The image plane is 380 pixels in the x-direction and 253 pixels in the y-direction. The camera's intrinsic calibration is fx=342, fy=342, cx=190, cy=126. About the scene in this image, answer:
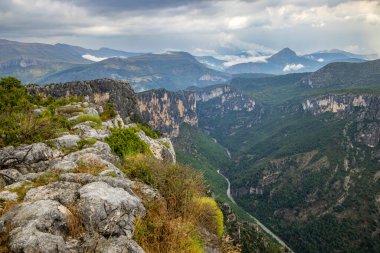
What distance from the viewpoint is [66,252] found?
1080 cm

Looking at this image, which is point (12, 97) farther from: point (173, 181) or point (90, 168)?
point (173, 181)

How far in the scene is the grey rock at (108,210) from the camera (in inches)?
483

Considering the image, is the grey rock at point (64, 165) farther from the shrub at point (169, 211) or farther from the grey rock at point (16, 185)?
the shrub at point (169, 211)

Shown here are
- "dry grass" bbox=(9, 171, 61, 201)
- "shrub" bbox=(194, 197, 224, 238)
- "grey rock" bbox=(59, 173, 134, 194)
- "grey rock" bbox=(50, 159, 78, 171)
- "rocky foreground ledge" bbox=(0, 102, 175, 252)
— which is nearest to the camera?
"rocky foreground ledge" bbox=(0, 102, 175, 252)

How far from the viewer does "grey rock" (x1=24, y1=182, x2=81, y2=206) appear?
1333 centimetres

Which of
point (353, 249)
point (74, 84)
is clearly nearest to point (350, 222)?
point (353, 249)

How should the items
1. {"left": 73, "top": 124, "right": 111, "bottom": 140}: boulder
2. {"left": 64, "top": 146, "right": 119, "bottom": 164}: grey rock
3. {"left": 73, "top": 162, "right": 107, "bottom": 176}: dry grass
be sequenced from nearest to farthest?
{"left": 73, "top": 162, "right": 107, "bottom": 176}: dry grass
{"left": 64, "top": 146, "right": 119, "bottom": 164}: grey rock
{"left": 73, "top": 124, "right": 111, "bottom": 140}: boulder

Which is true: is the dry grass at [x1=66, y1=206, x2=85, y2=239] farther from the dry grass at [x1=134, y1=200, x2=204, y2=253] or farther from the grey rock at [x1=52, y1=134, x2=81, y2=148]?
the grey rock at [x1=52, y1=134, x2=81, y2=148]

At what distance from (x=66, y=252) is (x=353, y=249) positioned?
163154 mm

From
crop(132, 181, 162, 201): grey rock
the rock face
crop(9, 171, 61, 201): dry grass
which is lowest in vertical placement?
the rock face

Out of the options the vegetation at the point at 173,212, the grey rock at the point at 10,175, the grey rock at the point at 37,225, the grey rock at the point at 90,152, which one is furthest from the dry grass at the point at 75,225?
the grey rock at the point at 90,152

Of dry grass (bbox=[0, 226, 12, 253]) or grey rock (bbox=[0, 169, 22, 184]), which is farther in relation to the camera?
grey rock (bbox=[0, 169, 22, 184])

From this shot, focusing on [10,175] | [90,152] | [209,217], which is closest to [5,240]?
[10,175]

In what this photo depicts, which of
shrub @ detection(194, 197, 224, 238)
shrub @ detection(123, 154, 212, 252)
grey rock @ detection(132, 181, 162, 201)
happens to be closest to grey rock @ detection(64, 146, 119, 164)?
shrub @ detection(123, 154, 212, 252)
